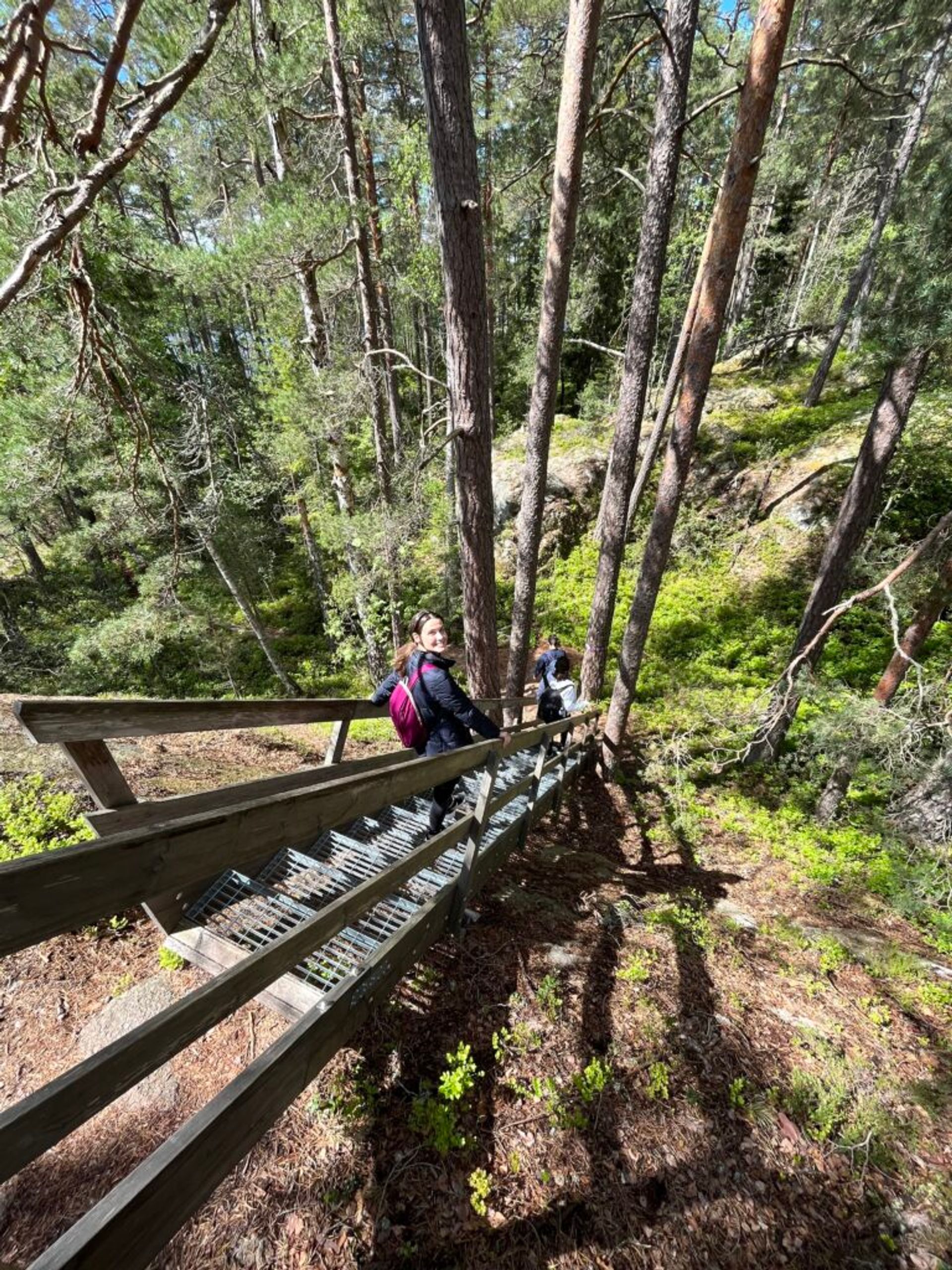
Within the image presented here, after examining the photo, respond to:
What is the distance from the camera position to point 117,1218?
1.16 m

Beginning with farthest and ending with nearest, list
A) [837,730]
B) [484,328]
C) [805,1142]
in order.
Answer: [837,730], [484,328], [805,1142]

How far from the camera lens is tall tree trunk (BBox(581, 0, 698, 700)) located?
19.6 feet

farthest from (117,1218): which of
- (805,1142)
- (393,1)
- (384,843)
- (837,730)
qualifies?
(393,1)

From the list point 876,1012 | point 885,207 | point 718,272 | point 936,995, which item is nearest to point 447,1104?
point 876,1012

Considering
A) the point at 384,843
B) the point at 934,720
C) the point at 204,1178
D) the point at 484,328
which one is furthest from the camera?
the point at 934,720

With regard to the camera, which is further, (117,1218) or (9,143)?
(9,143)

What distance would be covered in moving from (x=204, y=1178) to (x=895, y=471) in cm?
1624

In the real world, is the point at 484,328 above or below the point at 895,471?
above

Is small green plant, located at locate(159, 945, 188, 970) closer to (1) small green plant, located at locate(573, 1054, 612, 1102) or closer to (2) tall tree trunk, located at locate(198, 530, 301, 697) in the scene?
(1) small green plant, located at locate(573, 1054, 612, 1102)

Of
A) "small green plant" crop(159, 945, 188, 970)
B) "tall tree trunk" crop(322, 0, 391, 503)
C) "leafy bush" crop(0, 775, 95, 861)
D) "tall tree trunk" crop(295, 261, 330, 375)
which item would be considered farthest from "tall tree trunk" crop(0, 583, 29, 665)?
"small green plant" crop(159, 945, 188, 970)

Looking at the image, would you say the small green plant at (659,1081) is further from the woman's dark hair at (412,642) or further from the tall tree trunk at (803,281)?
the tall tree trunk at (803,281)

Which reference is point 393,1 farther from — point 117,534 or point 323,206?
point 117,534

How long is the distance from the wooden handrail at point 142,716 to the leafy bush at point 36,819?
1558 millimetres

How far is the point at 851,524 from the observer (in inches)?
297
